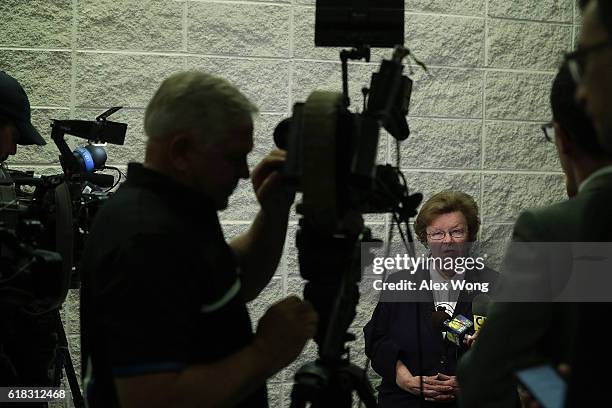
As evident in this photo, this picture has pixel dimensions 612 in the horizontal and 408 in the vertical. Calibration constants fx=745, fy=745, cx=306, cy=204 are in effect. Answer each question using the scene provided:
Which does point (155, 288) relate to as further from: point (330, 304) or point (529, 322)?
point (529, 322)

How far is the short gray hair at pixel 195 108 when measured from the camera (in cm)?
140

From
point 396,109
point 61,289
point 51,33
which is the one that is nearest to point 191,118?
point 396,109

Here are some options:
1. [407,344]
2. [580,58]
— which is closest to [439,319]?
[407,344]

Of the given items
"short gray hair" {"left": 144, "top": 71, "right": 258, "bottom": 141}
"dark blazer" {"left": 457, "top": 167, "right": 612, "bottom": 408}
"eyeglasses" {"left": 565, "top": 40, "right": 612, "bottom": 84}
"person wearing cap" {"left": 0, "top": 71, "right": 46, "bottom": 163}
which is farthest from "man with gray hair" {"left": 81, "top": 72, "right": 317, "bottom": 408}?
"person wearing cap" {"left": 0, "top": 71, "right": 46, "bottom": 163}

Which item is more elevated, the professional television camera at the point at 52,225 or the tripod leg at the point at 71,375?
the professional television camera at the point at 52,225

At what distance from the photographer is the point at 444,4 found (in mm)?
3490

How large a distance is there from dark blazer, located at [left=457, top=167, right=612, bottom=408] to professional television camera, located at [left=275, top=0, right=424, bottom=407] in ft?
0.93

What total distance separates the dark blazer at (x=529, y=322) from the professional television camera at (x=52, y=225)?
94 cm

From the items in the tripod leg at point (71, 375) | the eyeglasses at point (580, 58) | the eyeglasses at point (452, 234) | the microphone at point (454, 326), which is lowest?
the tripod leg at point (71, 375)

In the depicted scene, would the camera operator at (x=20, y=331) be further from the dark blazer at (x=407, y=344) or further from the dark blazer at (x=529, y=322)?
the dark blazer at (x=529, y=322)

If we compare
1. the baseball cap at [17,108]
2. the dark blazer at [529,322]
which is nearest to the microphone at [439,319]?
the dark blazer at [529,322]

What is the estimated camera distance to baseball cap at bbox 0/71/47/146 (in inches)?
90.4

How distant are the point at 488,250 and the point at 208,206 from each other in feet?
7.78

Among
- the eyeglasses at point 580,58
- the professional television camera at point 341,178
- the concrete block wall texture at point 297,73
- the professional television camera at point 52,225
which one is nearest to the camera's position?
the eyeglasses at point 580,58
